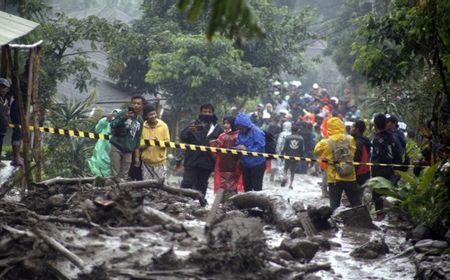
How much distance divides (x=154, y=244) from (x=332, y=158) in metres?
5.82

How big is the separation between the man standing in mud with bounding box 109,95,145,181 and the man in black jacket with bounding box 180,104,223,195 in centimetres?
87

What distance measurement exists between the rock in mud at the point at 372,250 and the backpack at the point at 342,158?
125 inches

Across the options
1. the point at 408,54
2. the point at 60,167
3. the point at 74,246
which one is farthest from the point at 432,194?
the point at 60,167

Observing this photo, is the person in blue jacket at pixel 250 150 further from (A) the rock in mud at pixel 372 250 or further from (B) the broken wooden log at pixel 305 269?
(B) the broken wooden log at pixel 305 269

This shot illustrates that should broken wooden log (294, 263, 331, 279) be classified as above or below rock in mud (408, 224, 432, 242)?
below

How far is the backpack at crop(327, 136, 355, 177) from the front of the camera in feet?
42.4

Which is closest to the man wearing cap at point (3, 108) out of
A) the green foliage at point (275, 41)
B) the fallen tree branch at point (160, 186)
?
the fallen tree branch at point (160, 186)


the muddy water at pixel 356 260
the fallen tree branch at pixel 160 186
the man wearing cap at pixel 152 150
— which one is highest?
the man wearing cap at pixel 152 150

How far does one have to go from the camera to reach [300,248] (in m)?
8.49

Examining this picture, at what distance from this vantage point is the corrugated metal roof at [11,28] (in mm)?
10300

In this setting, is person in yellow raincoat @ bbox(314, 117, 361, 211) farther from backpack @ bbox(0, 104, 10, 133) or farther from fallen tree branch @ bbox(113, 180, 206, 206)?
backpack @ bbox(0, 104, 10, 133)

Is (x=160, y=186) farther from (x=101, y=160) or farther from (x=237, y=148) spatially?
(x=101, y=160)

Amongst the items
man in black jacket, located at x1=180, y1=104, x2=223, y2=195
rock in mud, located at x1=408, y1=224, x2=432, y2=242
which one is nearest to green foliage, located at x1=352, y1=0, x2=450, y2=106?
rock in mud, located at x1=408, y1=224, x2=432, y2=242

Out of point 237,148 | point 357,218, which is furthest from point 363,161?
point 237,148
